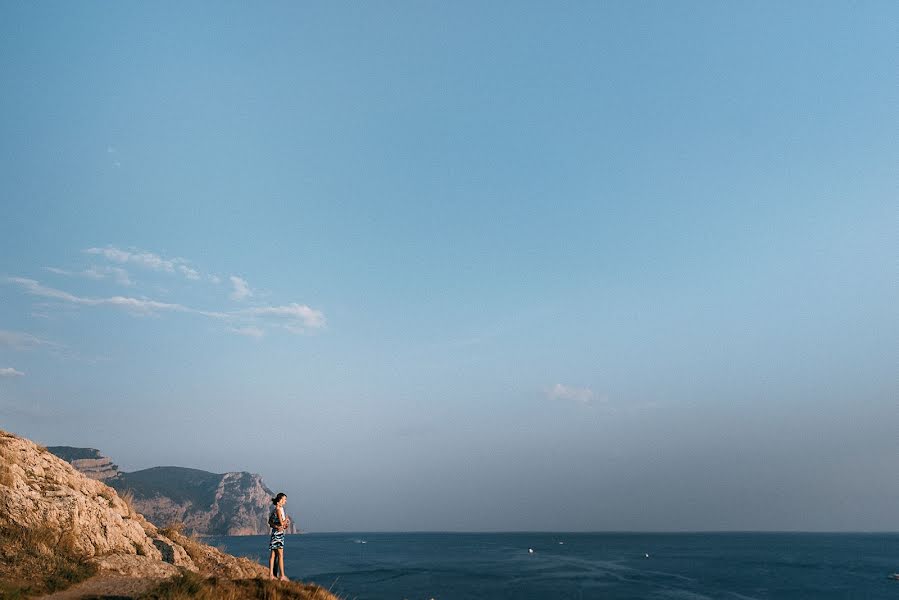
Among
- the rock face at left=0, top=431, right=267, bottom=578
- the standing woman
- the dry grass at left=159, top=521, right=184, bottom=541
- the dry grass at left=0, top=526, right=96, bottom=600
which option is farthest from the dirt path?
the dry grass at left=159, top=521, right=184, bottom=541

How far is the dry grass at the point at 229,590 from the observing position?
12.4 m

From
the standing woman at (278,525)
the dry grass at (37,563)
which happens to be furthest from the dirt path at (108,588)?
the standing woman at (278,525)

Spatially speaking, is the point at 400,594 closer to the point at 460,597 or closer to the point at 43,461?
the point at 460,597

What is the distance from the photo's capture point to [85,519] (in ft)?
51.2

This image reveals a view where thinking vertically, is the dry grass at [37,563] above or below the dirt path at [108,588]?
above

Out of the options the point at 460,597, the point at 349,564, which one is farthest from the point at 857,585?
the point at 349,564

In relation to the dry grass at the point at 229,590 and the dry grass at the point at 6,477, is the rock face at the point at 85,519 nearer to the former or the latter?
the dry grass at the point at 6,477

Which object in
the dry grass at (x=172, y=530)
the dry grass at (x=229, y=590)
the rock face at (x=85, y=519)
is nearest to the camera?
the dry grass at (x=229, y=590)

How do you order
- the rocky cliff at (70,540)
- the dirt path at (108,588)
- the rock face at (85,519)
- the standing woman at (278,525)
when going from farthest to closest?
1. the standing woman at (278,525)
2. the rock face at (85,519)
3. the rocky cliff at (70,540)
4. the dirt path at (108,588)

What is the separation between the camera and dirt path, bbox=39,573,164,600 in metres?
12.2

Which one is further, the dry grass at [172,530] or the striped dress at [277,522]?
the dry grass at [172,530]

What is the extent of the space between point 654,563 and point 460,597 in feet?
253

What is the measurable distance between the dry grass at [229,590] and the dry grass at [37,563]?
2376 mm

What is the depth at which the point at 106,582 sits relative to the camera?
44.1ft
